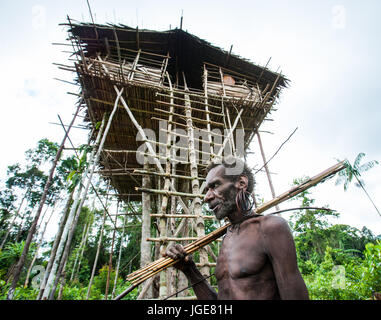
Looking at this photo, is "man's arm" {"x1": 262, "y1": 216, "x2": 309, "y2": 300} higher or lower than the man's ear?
lower

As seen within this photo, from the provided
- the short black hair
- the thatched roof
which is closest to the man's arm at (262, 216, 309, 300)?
the short black hair

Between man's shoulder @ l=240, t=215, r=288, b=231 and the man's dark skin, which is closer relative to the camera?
the man's dark skin

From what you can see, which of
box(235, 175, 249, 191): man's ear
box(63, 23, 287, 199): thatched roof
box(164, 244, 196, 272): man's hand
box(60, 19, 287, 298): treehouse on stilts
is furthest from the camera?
box(63, 23, 287, 199): thatched roof

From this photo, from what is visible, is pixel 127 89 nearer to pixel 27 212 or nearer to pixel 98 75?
pixel 98 75

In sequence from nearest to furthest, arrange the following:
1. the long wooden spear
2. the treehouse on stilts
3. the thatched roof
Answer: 1. the long wooden spear
2. the treehouse on stilts
3. the thatched roof

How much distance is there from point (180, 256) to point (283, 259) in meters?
0.84

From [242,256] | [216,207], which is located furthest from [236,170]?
[242,256]

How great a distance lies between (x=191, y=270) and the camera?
1.73 meters

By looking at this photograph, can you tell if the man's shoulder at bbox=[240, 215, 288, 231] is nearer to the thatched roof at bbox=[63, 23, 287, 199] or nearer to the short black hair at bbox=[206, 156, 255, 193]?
the short black hair at bbox=[206, 156, 255, 193]

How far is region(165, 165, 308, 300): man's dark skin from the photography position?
1172 millimetres

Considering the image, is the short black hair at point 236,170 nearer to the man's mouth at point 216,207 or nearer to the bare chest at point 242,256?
the man's mouth at point 216,207

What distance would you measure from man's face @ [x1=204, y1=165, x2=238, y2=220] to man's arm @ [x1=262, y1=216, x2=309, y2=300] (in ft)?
1.25

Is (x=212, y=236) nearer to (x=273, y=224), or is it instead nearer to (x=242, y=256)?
(x=242, y=256)
